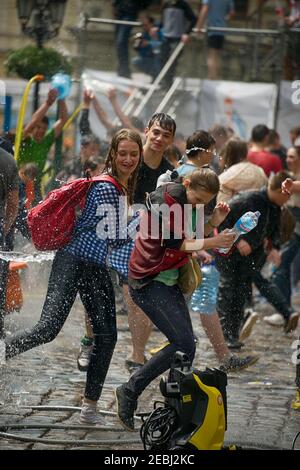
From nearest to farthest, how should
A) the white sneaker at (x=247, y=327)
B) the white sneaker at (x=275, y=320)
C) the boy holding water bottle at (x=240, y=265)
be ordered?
the boy holding water bottle at (x=240, y=265) → the white sneaker at (x=247, y=327) → the white sneaker at (x=275, y=320)

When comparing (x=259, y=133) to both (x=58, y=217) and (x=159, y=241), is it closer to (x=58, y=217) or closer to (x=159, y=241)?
(x=58, y=217)

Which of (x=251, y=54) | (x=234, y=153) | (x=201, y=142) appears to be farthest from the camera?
(x=251, y=54)

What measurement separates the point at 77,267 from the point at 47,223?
0.31 meters

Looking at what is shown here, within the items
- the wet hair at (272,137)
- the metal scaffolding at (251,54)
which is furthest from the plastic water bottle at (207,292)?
the metal scaffolding at (251,54)

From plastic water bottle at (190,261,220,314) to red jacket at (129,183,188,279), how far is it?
81.8 inches

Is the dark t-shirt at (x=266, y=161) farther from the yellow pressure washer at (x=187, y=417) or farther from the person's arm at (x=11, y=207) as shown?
the yellow pressure washer at (x=187, y=417)

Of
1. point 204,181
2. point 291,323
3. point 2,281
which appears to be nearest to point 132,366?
point 2,281

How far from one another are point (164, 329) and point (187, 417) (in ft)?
3.40

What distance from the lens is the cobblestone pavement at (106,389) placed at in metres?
7.09

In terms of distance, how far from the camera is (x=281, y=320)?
12555 mm

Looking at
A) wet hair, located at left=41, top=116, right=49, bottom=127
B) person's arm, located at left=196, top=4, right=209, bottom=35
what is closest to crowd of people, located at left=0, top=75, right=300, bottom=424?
wet hair, located at left=41, top=116, right=49, bottom=127

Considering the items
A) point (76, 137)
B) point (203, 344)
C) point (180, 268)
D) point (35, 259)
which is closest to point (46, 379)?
point (35, 259)

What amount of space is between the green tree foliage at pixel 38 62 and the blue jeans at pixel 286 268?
3377 millimetres

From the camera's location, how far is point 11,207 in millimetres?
8406
